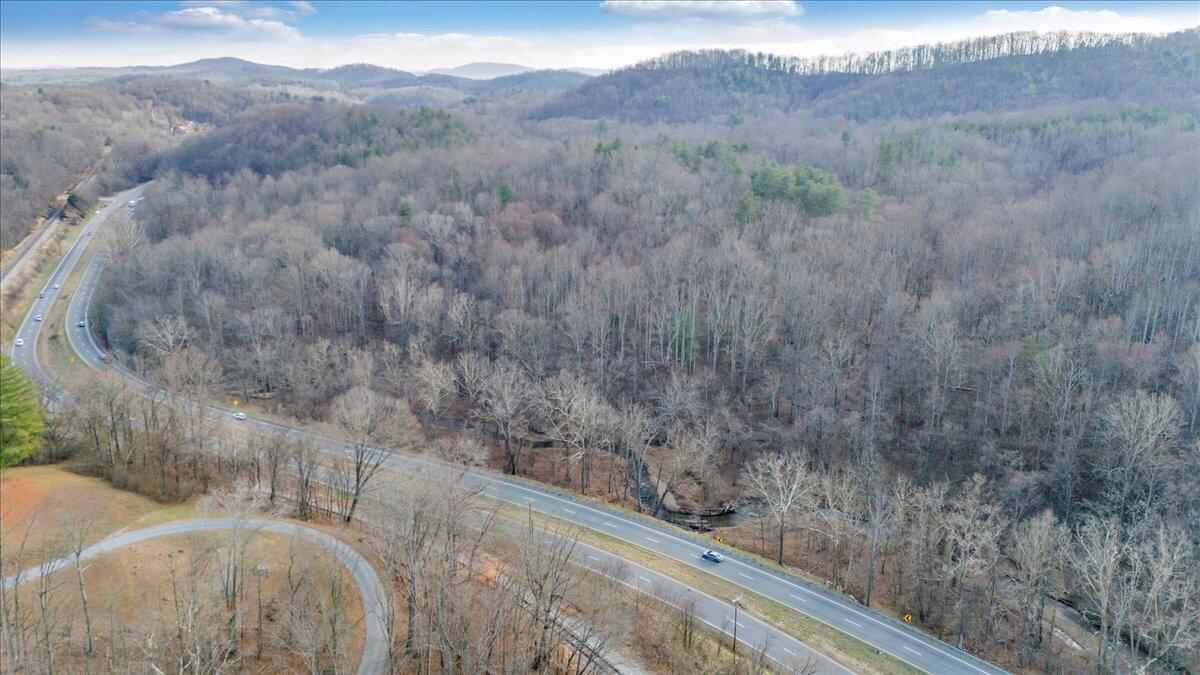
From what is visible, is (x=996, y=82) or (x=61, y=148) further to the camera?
(x=996, y=82)

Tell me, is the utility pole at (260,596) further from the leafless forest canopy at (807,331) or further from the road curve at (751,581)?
the leafless forest canopy at (807,331)

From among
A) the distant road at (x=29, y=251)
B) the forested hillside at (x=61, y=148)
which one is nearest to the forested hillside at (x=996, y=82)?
the forested hillside at (x=61, y=148)

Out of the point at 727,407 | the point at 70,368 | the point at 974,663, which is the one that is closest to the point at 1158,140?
the point at 727,407

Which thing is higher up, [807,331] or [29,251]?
[29,251]

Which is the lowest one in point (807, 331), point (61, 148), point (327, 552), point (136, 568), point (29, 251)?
point (327, 552)

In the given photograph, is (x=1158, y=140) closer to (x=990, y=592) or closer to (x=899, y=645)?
(x=990, y=592)

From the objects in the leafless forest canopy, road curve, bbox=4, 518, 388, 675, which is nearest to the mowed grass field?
road curve, bbox=4, 518, 388, 675

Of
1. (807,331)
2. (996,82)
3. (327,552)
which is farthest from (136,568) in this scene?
(996,82)

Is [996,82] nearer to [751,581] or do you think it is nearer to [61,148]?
[751,581]

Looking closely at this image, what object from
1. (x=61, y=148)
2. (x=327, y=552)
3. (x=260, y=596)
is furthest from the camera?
(x=61, y=148)

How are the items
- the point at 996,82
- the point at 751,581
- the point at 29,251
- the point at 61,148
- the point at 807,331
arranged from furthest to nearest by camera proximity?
the point at 996,82
the point at 61,148
the point at 29,251
the point at 807,331
the point at 751,581
